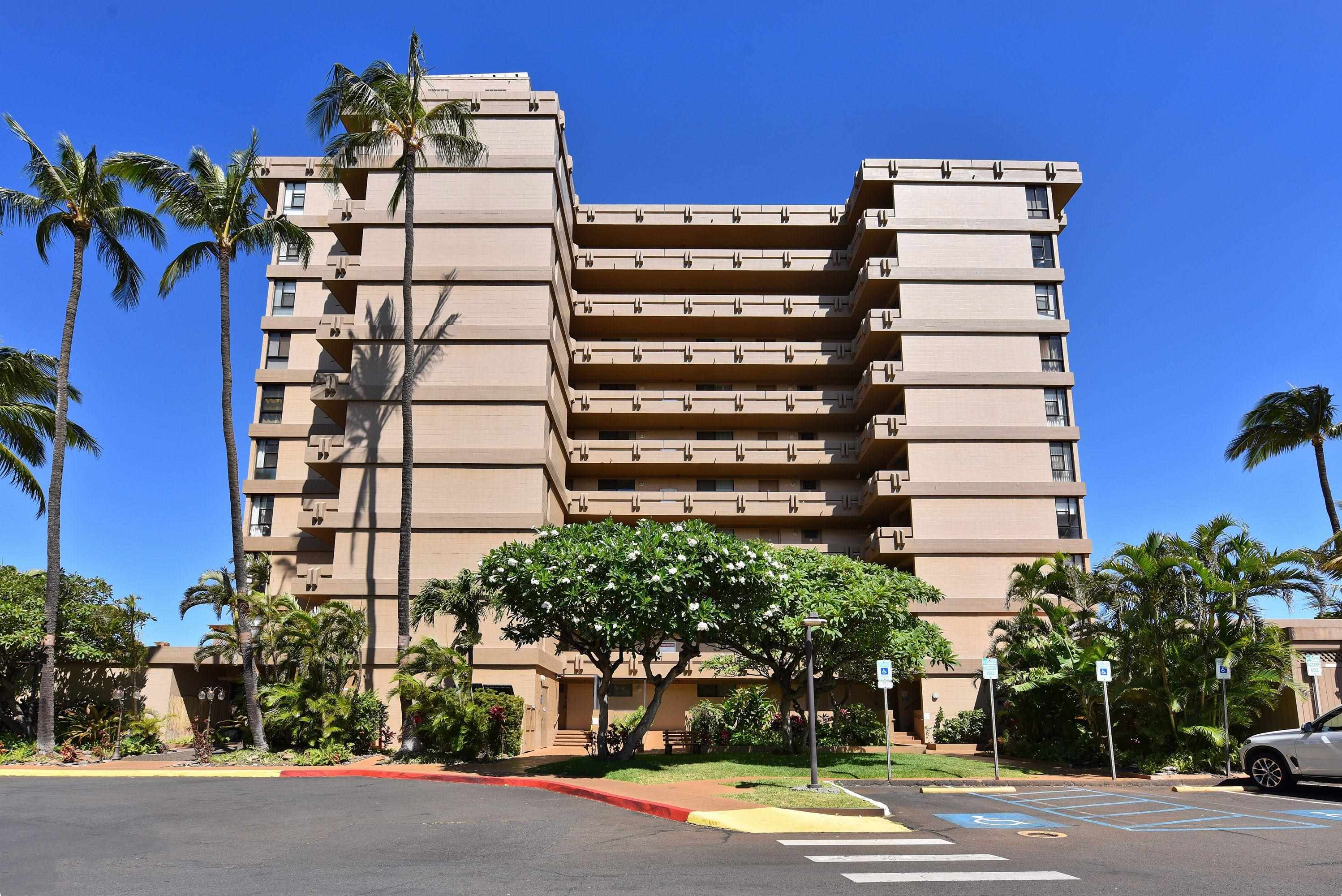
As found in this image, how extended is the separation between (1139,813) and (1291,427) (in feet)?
102

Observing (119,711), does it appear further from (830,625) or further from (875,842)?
(875,842)

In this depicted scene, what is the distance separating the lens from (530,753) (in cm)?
3494

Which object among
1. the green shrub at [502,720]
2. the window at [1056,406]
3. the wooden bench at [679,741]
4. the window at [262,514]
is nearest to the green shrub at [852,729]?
the wooden bench at [679,741]

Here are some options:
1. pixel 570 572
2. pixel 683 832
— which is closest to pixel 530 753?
pixel 570 572

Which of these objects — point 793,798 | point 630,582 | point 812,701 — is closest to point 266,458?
point 630,582

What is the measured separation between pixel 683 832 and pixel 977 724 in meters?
26.5

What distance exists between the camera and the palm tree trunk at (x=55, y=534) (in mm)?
27984

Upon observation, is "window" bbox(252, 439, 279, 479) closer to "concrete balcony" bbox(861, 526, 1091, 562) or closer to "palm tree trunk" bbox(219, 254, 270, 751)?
"palm tree trunk" bbox(219, 254, 270, 751)

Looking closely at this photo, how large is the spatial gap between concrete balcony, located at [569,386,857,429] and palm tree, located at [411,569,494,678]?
1623cm

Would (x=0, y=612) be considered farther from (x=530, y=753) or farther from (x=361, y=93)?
(x=361, y=93)

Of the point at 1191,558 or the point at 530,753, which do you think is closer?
the point at 1191,558

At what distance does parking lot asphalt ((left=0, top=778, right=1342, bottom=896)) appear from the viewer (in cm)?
986

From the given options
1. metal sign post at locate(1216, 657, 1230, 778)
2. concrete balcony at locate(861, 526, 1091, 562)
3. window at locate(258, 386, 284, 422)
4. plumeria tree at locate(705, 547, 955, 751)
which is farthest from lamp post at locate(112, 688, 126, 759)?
metal sign post at locate(1216, 657, 1230, 778)

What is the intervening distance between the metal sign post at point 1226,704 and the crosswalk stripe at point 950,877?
48.2 feet
